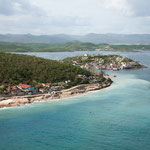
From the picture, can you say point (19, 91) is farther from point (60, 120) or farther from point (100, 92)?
point (100, 92)

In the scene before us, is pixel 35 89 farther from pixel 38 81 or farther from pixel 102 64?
pixel 102 64

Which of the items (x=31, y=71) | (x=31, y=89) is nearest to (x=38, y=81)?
(x=31, y=71)

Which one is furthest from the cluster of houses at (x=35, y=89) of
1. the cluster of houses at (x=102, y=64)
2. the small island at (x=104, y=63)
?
the cluster of houses at (x=102, y=64)

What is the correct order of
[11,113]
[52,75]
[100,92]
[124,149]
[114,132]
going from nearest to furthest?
[124,149]
[114,132]
[11,113]
[100,92]
[52,75]

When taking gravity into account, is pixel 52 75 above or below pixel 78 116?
above

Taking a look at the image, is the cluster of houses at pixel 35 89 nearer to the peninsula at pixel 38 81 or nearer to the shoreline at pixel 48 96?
the peninsula at pixel 38 81

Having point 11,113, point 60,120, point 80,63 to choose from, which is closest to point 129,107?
point 60,120
